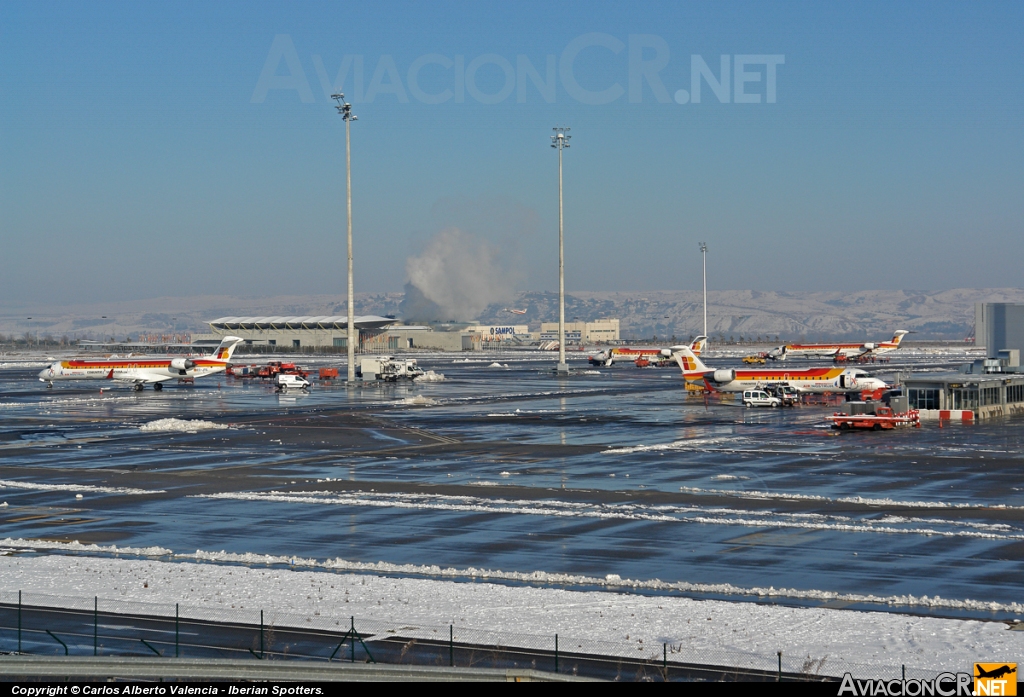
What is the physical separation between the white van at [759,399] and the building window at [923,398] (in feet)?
39.5

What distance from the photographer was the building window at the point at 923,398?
7362 cm

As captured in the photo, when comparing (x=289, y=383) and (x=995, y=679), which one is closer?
(x=995, y=679)

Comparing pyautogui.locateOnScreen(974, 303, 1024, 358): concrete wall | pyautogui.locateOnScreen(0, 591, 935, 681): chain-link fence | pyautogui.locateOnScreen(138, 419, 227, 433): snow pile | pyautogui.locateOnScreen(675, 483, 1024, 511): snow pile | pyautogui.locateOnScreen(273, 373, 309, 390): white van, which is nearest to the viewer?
pyautogui.locateOnScreen(0, 591, 935, 681): chain-link fence

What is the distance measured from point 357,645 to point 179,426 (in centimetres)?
5118

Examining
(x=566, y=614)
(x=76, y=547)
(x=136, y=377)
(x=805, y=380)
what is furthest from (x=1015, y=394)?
(x=136, y=377)

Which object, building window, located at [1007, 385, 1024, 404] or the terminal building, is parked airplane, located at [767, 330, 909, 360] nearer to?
the terminal building

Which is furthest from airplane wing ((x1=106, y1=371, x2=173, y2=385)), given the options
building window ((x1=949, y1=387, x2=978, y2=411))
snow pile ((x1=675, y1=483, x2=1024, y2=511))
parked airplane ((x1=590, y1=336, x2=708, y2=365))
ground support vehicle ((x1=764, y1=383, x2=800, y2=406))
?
snow pile ((x1=675, y1=483, x2=1024, y2=511))

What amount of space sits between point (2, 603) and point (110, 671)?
8.54m

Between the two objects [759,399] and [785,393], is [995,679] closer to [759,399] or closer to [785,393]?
[759,399]

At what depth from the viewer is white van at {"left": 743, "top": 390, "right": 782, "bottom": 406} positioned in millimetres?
84375

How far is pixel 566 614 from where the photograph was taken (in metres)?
23.3

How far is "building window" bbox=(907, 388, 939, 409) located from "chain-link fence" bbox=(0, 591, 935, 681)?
5850 centimetres

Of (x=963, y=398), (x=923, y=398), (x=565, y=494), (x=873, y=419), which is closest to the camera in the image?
(x=565, y=494)

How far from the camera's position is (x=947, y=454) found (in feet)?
171
